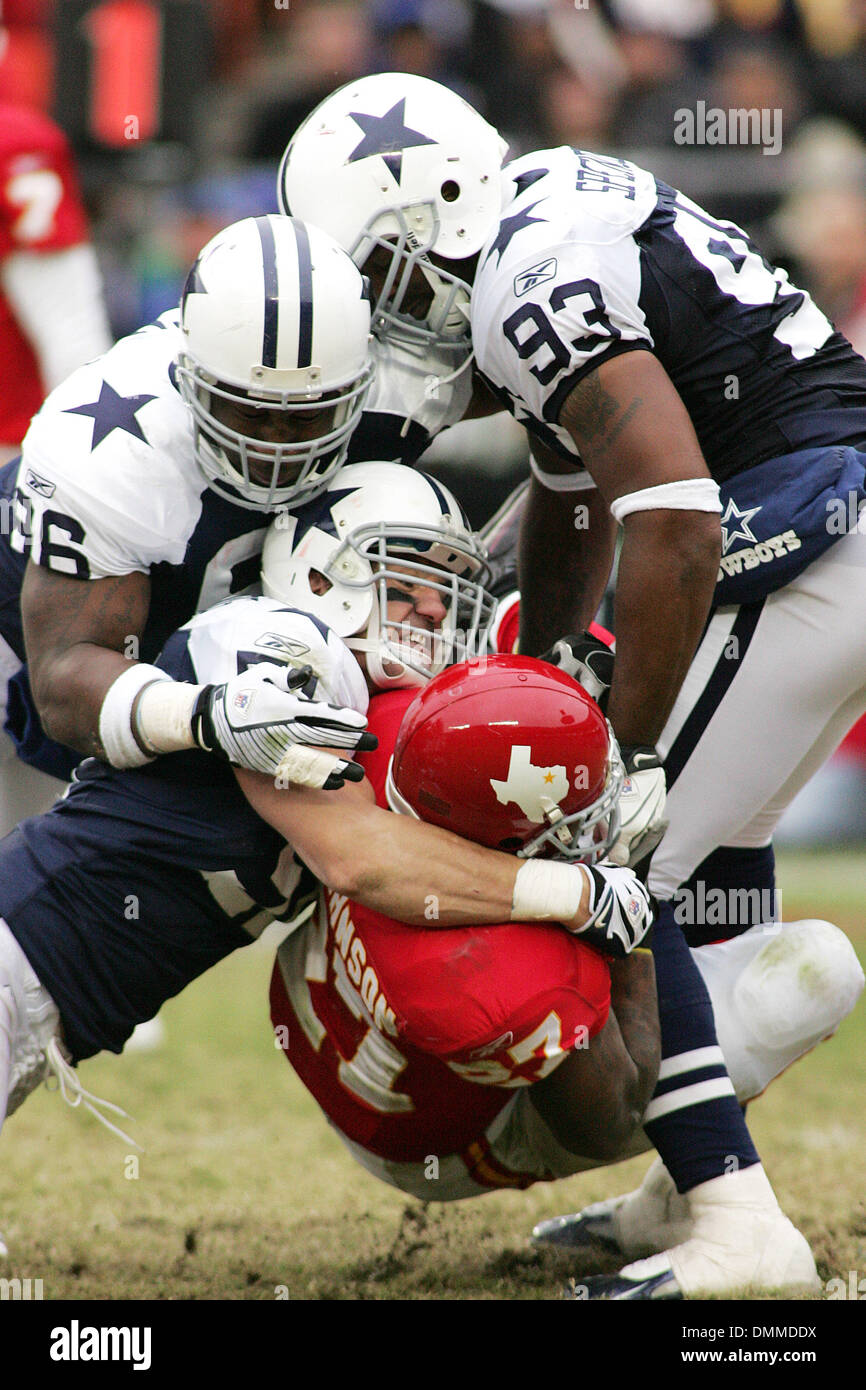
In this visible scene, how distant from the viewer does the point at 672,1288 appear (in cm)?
267

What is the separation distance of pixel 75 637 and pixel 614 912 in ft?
3.28

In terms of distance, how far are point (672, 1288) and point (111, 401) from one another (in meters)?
1.75

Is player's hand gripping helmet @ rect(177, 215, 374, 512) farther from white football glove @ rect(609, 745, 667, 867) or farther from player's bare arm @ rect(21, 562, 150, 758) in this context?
white football glove @ rect(609, 745, 667, 867)

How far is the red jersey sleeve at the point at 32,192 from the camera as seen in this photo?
15.2ft

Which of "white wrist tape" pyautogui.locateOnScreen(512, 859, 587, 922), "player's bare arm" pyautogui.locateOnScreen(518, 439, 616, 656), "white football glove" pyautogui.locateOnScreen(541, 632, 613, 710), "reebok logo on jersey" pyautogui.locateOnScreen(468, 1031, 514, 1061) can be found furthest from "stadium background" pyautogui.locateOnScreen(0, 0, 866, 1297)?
"player's bare arm" pyautogui.locateOnScreen(518, 439, 616, 656)

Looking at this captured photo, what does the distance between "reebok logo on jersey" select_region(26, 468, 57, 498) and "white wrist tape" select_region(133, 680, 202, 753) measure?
1.53ft

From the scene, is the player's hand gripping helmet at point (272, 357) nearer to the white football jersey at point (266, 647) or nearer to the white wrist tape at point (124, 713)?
the white football jersey at point (266, 647)

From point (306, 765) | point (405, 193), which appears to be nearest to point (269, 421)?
point (405, 193)

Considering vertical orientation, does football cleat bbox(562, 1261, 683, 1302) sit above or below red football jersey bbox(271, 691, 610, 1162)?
below

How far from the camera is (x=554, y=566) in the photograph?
339 centimetres

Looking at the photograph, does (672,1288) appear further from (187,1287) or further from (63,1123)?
(63,1123)

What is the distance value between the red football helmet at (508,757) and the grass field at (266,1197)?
85cm

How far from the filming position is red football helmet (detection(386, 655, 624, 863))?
7.86 ft
